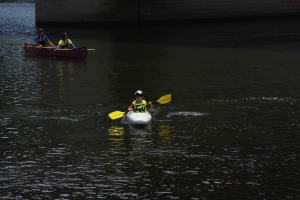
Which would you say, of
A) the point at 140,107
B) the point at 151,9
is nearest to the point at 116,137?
the point at 140,107

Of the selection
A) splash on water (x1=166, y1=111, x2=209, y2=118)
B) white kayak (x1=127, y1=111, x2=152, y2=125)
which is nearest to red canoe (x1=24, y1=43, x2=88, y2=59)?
splash on water (x1=166, y1=111, x2=209, y2=118)

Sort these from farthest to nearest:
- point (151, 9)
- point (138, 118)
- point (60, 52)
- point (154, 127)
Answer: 1. point (151, 9)
2. point (60, 52)
3. point (138, 118)
4. point (154, 127)

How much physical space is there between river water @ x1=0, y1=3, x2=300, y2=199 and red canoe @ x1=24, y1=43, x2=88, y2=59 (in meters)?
0.43

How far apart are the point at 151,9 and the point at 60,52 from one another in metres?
29.1

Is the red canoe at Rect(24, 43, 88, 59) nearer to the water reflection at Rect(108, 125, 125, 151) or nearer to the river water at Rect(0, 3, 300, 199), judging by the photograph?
the river water at Rect(0, 3, 300, 199)

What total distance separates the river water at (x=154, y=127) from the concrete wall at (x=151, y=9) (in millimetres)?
19607

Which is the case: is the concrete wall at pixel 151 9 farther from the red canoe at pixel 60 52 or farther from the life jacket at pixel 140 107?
the life jacket at pixel 140 107

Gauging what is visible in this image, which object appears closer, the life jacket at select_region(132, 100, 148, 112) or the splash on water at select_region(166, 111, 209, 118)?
the life jacket at select_region(132, 100, 148, 112)

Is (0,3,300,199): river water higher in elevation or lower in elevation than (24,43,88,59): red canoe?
lower

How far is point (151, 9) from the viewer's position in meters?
72.2

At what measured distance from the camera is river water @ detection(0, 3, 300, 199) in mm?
17906

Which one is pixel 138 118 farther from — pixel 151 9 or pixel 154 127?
pixel 151 9

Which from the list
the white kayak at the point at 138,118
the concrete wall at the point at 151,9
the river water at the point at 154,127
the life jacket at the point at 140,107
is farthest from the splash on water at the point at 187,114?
the concrete wall at the point at 151,9

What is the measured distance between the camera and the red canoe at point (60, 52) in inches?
1714
